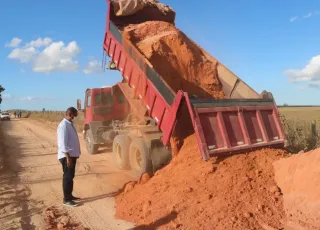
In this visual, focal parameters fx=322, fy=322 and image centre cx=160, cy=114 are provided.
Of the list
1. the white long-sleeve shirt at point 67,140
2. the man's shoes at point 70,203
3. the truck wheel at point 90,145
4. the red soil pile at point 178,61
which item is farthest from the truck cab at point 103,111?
the man's shoes at point 70,203

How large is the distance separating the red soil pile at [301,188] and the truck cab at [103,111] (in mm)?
7077

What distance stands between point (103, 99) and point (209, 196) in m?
7.56

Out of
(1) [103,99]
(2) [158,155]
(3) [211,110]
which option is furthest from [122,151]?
(3) [211,110]

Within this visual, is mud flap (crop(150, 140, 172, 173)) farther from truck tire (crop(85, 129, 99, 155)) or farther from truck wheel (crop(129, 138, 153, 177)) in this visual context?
truck tire (crop(85, 129, 99, 155))

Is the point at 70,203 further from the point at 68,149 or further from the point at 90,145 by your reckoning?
the point at 90,145

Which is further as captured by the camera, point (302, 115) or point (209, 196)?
point (302, 115)

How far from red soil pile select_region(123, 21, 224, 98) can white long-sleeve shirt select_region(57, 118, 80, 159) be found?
2.78 m

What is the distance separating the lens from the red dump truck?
237 inches

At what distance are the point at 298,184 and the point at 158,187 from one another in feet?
7.77

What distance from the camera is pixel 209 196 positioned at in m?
5.14

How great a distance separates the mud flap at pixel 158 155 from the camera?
24.7 feet

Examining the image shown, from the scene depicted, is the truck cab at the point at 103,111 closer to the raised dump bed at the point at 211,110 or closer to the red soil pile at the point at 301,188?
the raised dump bed at the point at 211,110

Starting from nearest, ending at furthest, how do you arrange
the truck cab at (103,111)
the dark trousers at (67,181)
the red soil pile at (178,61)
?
the dark trousers at (67,181) < the red soil pile at (178,61) < the truck cab at (103,111)

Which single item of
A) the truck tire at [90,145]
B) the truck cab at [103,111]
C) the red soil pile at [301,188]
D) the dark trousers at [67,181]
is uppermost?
the truck cab at [103,111]
